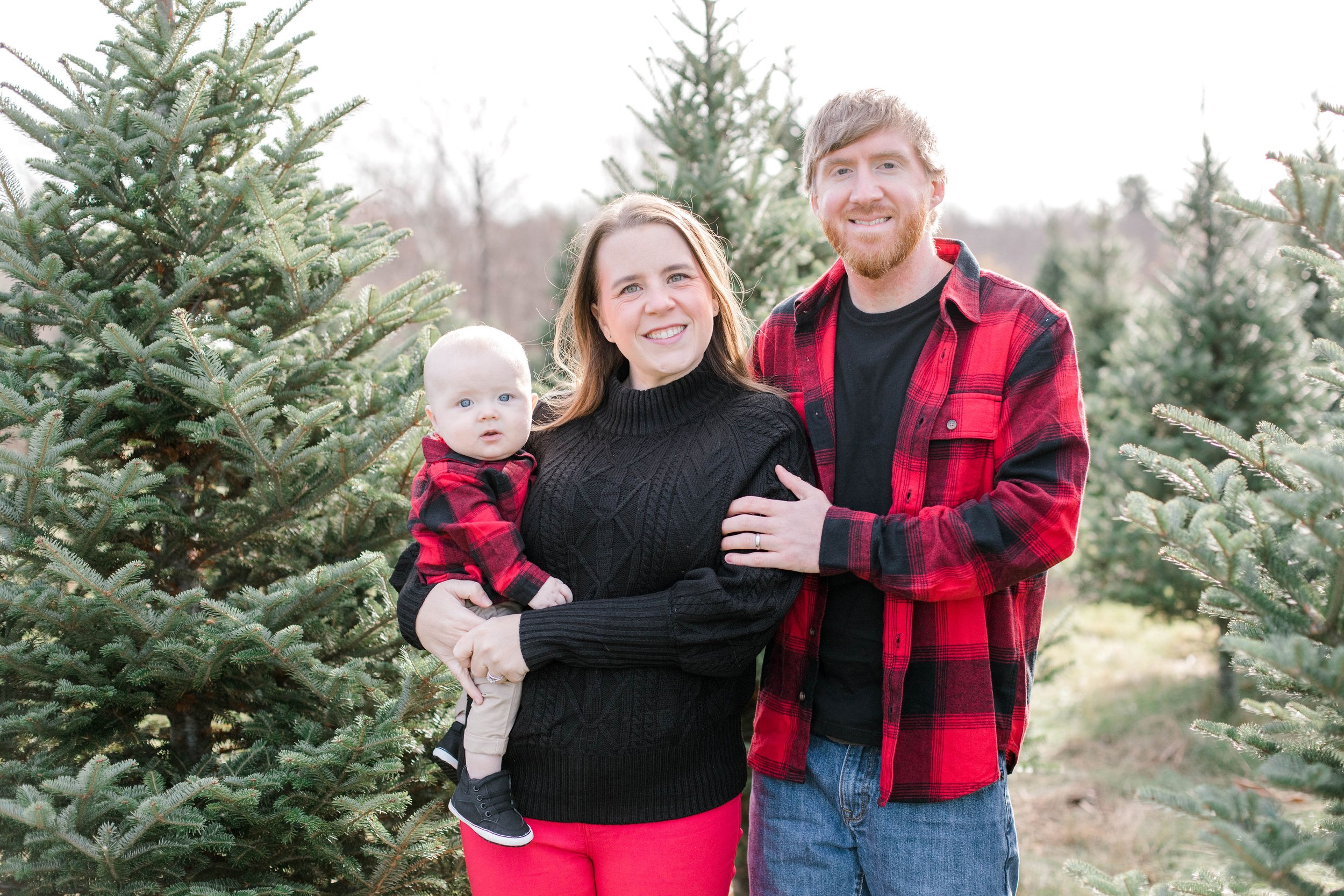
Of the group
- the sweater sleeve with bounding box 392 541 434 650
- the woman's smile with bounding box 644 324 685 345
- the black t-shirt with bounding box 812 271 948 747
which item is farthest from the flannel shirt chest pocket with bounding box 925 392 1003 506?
the sweater sleeve with bounding box 392 541 434 650

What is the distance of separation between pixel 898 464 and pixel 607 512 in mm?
709

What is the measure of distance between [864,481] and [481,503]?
96cm

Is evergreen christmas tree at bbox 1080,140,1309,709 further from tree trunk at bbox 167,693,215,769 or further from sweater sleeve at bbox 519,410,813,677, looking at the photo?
tree trunk at bbox 167,693,215,769

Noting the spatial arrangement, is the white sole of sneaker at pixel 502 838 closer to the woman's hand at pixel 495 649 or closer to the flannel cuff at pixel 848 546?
the woman's hand at pixel 495 649

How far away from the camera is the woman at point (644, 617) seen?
1980 millimetres

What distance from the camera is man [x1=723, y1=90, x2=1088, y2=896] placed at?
6.39 ft

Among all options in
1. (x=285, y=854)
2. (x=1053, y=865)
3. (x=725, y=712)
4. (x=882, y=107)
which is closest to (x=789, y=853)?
(x=725, y=712)

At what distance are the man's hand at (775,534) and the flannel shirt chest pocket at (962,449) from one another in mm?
293

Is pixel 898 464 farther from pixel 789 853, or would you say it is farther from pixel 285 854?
pixel 285 854

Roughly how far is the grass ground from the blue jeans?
4.33ft

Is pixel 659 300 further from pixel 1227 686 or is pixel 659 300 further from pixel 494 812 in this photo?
pixel 1227 686

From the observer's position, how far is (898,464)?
6.83 ft

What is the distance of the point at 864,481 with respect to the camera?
217cm

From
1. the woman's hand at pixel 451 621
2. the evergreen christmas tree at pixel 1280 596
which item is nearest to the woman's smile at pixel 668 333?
the woman's hand at pixel 451 621
